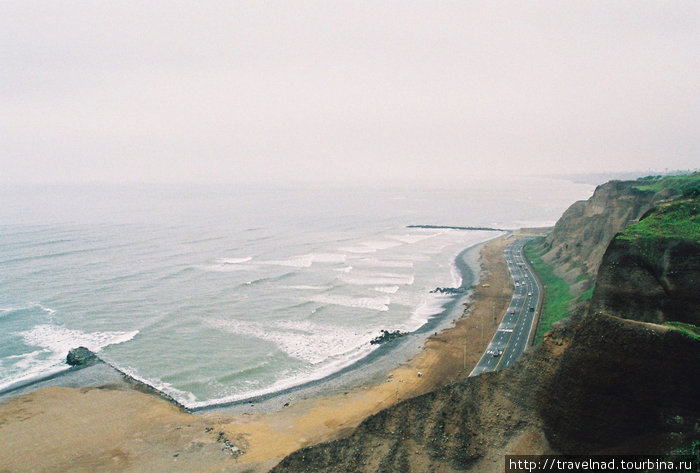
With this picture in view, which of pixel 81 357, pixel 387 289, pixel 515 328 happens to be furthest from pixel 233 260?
pixel 515 328

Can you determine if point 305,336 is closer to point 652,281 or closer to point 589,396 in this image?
point 652,281

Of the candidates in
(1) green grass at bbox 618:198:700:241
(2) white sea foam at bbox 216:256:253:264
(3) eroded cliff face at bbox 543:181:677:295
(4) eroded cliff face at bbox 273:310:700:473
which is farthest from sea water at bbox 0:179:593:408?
(1) green grass at bbox 618:198:700:241

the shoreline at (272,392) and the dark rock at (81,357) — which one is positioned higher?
the dark rock at (81,357)

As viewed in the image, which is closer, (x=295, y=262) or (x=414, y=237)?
(x=295, y=262)

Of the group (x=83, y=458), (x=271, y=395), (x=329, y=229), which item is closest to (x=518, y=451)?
(x=271, y=395)

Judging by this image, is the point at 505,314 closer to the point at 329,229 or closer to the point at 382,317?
the point at 382,317

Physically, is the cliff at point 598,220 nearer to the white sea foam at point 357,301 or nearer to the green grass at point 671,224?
the green grass at point 671,224

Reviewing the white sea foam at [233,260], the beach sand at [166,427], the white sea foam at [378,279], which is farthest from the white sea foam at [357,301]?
the white sea foam at [233,260]
